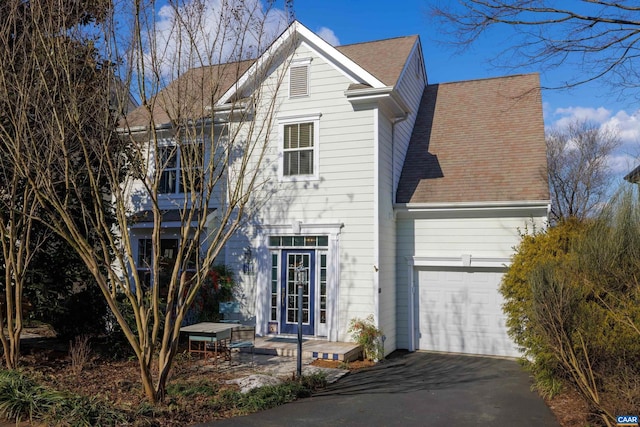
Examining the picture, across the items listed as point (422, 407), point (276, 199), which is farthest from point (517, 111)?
point (422, 407)

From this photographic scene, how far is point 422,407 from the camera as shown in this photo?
312 inches

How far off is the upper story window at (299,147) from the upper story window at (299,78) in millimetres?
692

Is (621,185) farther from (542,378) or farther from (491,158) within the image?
(491,158)

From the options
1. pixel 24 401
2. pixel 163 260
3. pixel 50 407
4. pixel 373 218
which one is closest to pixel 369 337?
pixel 373 218

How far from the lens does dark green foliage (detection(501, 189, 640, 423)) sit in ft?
22.1

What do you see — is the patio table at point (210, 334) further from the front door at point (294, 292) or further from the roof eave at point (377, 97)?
the roof eave at point (377, 97)

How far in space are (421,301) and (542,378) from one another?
4.54 m

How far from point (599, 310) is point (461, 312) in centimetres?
544

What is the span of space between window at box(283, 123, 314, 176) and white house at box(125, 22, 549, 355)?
3 centimetres

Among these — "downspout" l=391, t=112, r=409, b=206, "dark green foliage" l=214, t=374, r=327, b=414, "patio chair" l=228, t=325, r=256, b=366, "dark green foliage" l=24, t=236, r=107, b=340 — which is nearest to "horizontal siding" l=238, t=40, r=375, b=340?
"downspout" l=391, t=112, r=409, b=206

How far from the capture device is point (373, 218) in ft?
39.5

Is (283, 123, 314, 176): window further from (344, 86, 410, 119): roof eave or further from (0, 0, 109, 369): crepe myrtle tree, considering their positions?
(0, 0, 109, 369): crepe myrtle tree

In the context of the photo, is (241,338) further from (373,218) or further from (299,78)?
(299,78)

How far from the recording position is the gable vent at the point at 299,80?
1316 cm
